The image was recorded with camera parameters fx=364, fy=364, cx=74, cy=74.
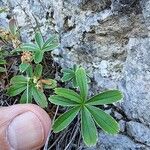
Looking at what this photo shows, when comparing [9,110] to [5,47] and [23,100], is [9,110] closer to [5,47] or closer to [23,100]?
[23,100]

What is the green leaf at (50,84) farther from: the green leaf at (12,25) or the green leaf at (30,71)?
the green leaf at (12,25)

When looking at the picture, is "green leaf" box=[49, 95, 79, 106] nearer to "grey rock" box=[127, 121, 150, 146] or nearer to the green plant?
"grey rock" box=[127, 121, 150, 146]

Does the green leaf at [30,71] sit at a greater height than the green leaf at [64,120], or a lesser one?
greater

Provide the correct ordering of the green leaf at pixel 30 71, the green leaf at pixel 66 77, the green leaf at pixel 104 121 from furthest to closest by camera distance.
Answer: the green leaf at pixel 30 71 → the green leaf at pixel 66 77 → the green leaf at pixel 104 121

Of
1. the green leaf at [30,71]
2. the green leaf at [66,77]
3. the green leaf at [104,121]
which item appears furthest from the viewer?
the green leaf at [30,71]

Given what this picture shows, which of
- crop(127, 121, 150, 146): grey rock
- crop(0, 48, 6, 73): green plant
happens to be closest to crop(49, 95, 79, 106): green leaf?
crop(127, 121, 150, 146): grey rock

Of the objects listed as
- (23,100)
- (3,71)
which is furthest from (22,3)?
(23,100)

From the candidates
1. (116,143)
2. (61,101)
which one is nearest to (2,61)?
(61,101)

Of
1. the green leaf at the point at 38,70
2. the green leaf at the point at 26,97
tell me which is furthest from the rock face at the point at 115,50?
the green leaf at the point at 26,97
